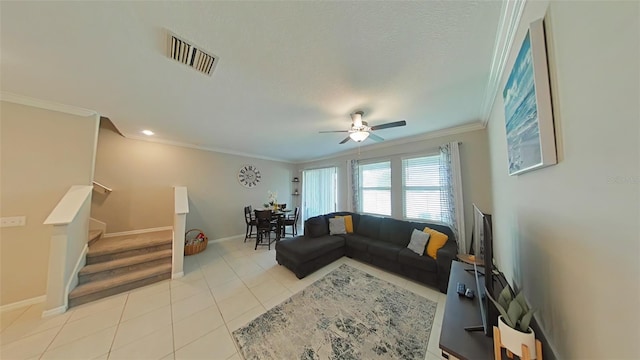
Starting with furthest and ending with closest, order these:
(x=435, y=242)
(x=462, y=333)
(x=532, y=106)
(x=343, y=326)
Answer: (x=435, y=242), (x=343, y=326), (x=462, y=333), (x=532, y=106)

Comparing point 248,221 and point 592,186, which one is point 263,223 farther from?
point 592,186

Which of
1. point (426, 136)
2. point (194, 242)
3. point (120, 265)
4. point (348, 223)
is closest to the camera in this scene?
point (120, 265)

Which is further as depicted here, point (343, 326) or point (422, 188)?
point (422, 188)

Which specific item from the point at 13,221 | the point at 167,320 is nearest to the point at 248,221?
the point at 167,320

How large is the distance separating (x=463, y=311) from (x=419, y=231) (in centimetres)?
194

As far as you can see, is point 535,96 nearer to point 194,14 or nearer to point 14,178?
point 194,14

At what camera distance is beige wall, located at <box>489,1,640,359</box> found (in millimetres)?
518

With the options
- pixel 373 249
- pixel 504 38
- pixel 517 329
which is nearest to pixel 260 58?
pixel 504 38

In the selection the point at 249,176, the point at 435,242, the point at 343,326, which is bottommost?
the point at 343,326

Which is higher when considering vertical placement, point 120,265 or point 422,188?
point 422,188

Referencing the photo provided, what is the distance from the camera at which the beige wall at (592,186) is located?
0.52 metres

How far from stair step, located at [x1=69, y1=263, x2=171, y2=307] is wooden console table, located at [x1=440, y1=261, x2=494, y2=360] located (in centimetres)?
368

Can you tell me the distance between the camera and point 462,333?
1.11 metres

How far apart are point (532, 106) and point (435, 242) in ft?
7.92
